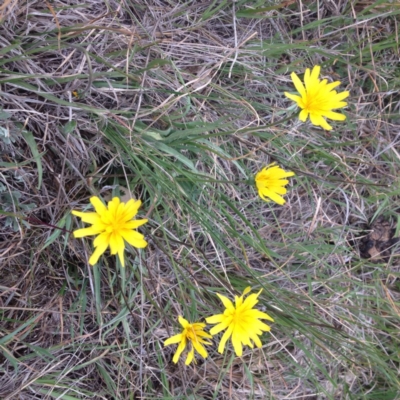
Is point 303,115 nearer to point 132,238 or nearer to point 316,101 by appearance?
point 316,101

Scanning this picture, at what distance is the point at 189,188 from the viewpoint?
1.68 metres

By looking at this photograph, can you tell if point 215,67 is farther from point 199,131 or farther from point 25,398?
point 25,398

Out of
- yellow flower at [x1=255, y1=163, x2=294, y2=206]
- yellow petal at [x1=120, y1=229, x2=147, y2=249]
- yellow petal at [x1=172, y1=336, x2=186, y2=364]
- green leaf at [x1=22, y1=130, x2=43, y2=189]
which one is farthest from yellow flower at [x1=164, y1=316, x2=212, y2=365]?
green leaf at [x1=22, y1=130, x2=43, y2=189]

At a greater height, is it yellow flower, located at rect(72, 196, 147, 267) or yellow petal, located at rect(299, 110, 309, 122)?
yellow petal, located at rect(299, 110, 309, 122)

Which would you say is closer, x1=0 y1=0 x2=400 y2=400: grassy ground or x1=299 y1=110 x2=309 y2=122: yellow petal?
x1=299 y1=110 x2=309 y2=122: yellow petal

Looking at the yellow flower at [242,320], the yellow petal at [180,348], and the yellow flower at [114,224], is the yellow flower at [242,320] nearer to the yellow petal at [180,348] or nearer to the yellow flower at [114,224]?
the yellow petal at [180,348]

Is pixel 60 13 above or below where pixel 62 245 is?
above

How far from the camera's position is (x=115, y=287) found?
1.71 meters

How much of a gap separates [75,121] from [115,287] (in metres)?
0.61

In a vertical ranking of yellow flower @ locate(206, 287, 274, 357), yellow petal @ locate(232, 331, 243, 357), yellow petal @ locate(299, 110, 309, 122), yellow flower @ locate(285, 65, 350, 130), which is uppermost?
yellow flower @ locate(285, 65, 350, 130)

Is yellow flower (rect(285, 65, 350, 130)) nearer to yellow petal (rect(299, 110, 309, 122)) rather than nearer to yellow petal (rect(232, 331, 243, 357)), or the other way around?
yellow petal (rect(299, 110, 309, 122))

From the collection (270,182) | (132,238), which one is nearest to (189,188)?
(270,182)

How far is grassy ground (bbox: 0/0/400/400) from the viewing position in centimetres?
153

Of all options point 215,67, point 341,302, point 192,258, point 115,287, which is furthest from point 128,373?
point 215,67
